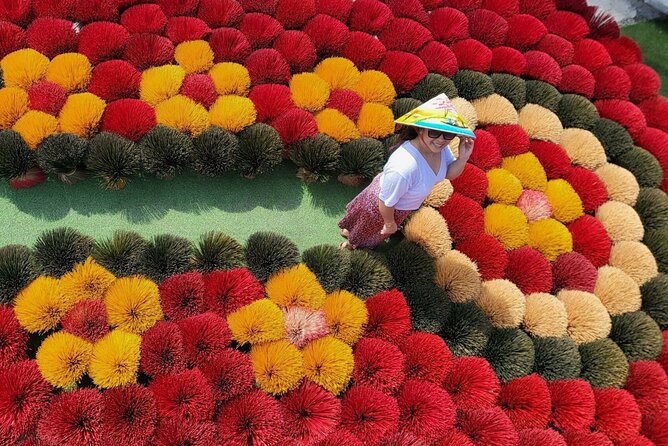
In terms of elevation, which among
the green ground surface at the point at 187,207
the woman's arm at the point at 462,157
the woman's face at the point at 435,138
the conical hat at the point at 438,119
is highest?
the conical hat at the point at 438,119

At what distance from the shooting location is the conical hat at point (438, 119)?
65.9 inches

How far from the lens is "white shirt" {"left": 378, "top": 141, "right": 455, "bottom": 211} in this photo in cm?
172

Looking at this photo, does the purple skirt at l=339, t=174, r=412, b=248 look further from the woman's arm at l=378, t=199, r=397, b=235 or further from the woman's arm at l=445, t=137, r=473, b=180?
the woman's arm at l=445, t=137, r=473, b=180

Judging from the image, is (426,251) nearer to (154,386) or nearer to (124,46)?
(154,386)

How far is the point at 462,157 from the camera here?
74.4 inches

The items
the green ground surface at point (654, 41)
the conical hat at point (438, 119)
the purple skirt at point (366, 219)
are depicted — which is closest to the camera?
the conical hat at point (438, 119)

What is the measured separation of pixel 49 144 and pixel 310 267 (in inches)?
49.9

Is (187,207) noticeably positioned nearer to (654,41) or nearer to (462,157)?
(462,157)

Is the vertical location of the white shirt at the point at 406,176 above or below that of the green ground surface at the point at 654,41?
below

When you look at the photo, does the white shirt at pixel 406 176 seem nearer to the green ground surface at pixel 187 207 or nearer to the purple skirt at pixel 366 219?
the purple skirt at pixel 366 219

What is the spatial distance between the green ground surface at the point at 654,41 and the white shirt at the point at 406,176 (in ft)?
8.06

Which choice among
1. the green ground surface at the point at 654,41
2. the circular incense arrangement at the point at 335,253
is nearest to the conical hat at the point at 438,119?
the circular incense arrangement at the point at 335,253

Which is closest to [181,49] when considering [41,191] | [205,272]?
[41,191]

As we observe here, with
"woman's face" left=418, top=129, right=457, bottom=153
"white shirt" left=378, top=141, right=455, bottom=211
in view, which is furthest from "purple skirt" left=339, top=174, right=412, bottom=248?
"woman's face" left=418, top=129, right=457, bottom=153
